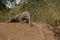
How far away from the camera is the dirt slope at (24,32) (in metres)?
5.91

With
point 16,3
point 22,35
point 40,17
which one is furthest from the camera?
point 16,3

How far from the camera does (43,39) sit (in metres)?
6.35

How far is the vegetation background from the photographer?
8.84 metres

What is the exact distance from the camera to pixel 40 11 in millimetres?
10102

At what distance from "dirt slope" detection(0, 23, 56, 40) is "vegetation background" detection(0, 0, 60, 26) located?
43.4 inches

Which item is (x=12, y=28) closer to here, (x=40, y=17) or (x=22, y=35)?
(x=22, y=35)

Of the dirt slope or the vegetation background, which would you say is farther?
the vegetation background

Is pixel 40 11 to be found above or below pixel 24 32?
above

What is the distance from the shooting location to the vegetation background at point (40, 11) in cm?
884

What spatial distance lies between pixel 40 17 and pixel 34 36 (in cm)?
335

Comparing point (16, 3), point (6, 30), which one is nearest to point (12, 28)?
point (6, 30)

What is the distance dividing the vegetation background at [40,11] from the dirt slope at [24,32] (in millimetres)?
1102

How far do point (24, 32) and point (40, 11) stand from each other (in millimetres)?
3939

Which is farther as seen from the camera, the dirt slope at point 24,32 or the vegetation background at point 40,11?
the vegetation background at point 40,11
